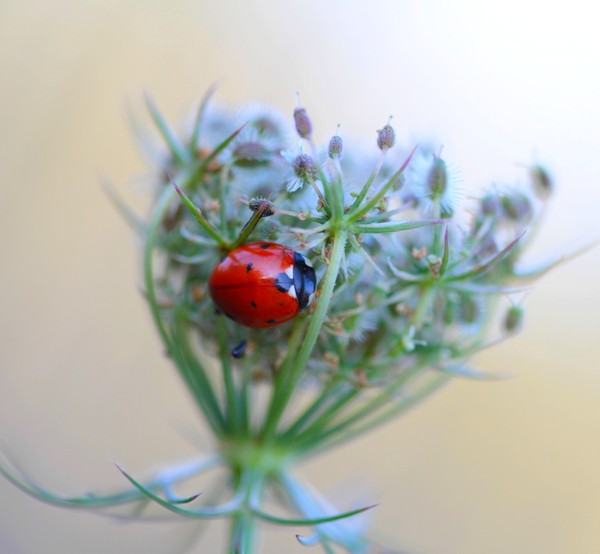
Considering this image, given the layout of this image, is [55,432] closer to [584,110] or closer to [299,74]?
[299,74]

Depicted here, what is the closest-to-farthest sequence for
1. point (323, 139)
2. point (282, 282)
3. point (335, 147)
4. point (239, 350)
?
point (335, 147) → point (282, 282) → point (239, 350) → point (323, 139)

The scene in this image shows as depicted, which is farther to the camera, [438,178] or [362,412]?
[362,412]

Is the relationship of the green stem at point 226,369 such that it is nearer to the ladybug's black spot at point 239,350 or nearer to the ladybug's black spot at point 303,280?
the ladybug's black spot at point 239,350

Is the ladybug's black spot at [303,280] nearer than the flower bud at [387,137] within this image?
A: No

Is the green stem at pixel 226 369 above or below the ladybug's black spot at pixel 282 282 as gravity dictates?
below

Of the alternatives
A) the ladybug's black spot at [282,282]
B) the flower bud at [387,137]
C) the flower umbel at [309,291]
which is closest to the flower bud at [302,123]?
the flower umbel at [309,291]

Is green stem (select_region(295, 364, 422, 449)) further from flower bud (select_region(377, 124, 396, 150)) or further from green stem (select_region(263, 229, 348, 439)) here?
flower bud (select_region(377, 124, 396, 150))

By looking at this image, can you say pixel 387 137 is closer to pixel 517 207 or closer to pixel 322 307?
pixel 322 307

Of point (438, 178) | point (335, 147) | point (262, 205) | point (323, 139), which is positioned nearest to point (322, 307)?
point (262, 205)

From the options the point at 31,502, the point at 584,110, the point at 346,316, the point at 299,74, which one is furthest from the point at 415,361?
the point at 299,74
